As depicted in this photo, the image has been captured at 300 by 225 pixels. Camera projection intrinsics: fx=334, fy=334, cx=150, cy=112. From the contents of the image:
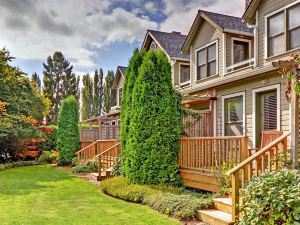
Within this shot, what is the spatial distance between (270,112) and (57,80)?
3710cm

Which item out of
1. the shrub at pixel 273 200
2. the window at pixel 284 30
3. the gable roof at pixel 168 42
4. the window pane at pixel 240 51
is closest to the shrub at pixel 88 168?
the gable roof at pixel 168 42

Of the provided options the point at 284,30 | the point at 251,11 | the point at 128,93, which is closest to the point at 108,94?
the point at 251,11

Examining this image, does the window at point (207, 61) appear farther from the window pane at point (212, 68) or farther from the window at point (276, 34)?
the window at point (276, 34)

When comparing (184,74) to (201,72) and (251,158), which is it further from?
(251,158)

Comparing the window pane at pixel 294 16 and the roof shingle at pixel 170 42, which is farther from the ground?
the roof shingle at pixel 170 42

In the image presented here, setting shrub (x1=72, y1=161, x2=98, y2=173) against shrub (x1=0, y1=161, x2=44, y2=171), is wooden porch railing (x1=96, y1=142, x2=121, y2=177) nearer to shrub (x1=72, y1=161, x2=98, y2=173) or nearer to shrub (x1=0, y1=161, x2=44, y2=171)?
shrub (x1=72, y1=161, x2=98, y2=173)

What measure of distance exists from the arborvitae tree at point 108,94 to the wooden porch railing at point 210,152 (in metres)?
36.1

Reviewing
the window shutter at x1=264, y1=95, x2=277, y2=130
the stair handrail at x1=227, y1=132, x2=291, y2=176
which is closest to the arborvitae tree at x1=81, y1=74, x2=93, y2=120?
the window shutter at x1=264, y1=95, x2=277, y2=130

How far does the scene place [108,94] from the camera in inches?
1791

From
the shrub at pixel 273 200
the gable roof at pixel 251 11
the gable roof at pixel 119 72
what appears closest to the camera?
the shrub at pixel 273 200

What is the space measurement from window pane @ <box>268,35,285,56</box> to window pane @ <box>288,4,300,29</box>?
513 mm

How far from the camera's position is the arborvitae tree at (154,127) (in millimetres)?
9633

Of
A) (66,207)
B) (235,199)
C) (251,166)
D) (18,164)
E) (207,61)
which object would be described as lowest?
(18,164)

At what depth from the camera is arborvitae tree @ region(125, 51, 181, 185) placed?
31.6ft
